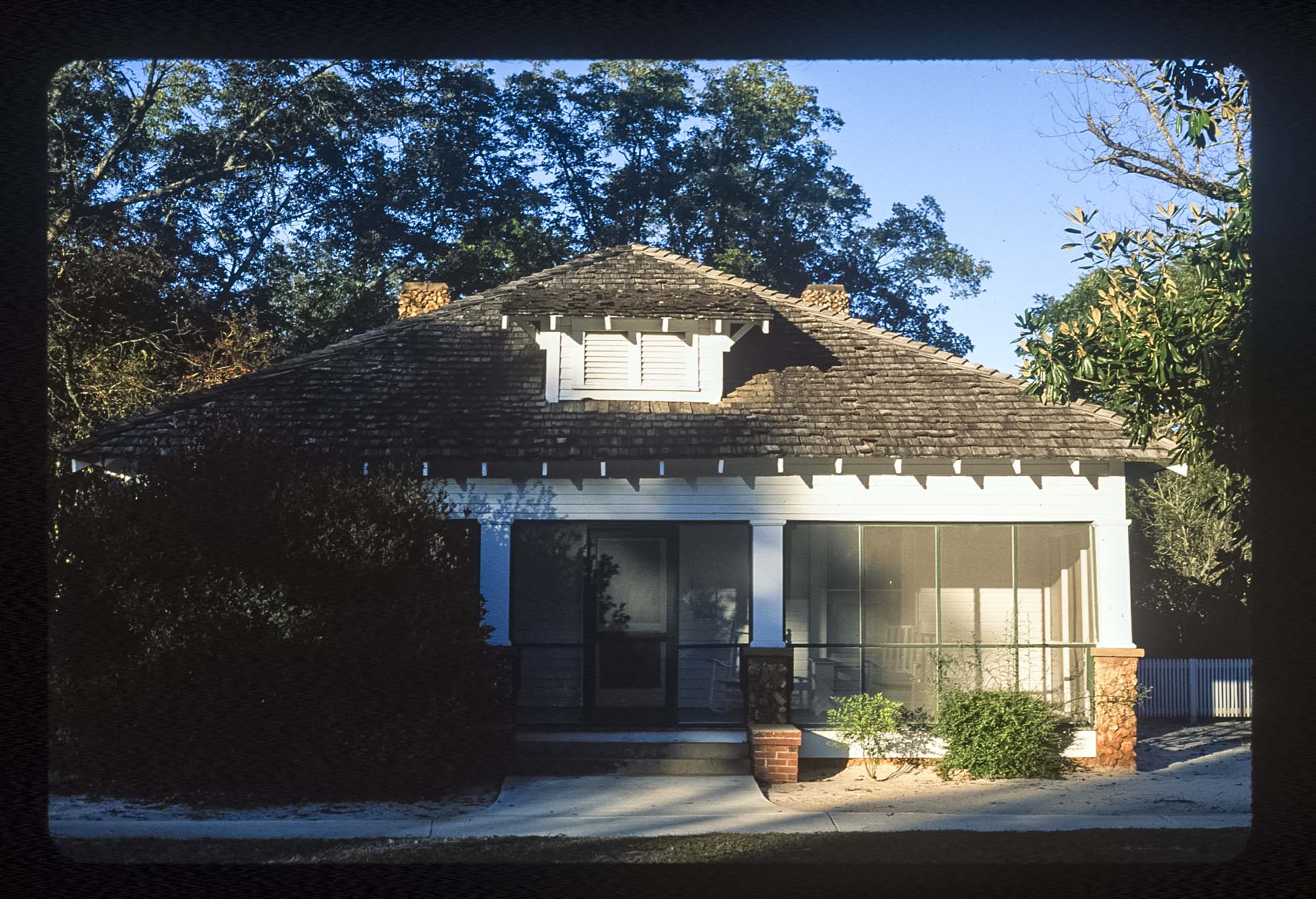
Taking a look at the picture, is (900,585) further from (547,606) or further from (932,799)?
(547,606)

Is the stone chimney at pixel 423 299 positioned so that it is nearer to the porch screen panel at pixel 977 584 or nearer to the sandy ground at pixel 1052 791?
the porch screen panel at pixel 977 584

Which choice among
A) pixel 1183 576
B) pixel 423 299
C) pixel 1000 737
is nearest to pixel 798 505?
pixel 1000 737

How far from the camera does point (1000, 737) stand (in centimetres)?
1172

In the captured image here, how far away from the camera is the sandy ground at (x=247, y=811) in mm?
9227

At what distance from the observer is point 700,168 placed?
23703 mm

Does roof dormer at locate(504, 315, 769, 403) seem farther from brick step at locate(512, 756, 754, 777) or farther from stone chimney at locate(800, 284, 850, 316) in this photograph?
brick step at locate(512, 756, 754, 777)

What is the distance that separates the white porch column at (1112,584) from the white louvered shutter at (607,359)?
221 inches

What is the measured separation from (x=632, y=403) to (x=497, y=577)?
8.67 feet

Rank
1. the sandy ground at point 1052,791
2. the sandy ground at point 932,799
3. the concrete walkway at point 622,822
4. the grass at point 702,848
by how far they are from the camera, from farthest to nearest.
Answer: the sandy ground at point 1052,791, the sandy ground at point 932,799, the concrete walkway at point 622,822, the grass at point 702,848

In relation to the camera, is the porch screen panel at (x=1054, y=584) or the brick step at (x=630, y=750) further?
the porch screen panel at (x=1054, y=584)

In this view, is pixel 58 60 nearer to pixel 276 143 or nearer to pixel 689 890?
pixel 689 890

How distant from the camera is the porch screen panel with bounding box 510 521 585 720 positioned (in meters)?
12.9

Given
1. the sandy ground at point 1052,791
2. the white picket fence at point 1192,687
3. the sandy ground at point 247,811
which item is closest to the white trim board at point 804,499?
the sandy ground at point 1052,791

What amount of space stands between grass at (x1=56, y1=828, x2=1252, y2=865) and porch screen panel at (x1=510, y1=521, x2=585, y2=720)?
167 inches
